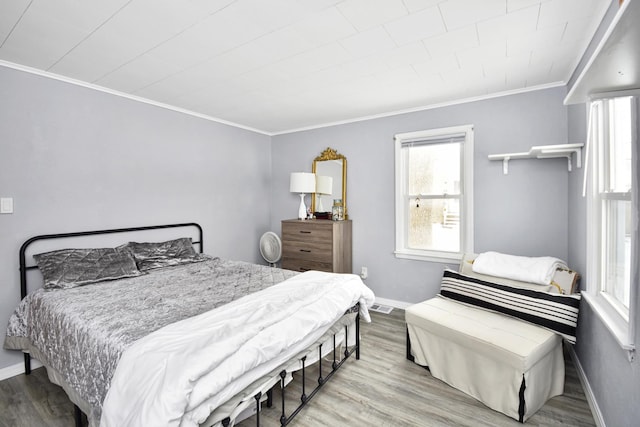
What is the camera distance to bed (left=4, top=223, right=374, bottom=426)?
1.27 metres

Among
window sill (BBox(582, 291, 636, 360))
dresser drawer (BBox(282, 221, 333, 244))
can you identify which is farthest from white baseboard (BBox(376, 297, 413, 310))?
window sill (BBox(582, 291, 636, 360))

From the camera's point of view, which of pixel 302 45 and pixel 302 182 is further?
pixel 302 182

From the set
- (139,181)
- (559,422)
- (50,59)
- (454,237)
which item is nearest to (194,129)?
(139,181)

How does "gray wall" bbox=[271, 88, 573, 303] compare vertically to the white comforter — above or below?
above

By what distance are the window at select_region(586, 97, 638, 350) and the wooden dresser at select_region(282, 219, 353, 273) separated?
2363mm

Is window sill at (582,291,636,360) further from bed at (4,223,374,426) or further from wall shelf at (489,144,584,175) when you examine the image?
bed at (4,223,374,426)

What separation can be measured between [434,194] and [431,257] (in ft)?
2.44

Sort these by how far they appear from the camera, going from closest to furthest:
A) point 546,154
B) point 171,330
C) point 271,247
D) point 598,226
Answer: point 171,330
point 598,226
point 546,154
point 271,247

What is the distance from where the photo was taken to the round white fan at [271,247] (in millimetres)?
4281

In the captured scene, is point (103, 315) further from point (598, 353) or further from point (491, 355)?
point (598, 353)

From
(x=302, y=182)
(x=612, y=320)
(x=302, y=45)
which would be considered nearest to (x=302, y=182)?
(x=302, y=182)

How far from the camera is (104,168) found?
296 cm

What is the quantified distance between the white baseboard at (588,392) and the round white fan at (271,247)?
10.6 feet

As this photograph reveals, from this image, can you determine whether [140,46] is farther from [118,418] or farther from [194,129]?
[118,418]
